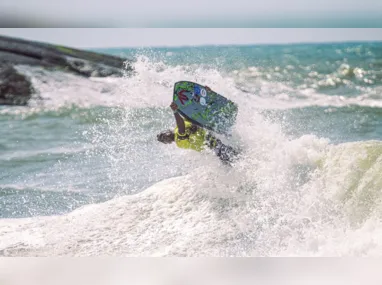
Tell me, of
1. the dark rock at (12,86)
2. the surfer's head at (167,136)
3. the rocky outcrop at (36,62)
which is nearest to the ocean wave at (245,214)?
the surfer's head at (167,136)

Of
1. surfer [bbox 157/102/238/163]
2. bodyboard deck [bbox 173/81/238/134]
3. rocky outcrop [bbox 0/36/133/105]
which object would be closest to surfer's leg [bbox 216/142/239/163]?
surfer [bbox 157/102/238/163]

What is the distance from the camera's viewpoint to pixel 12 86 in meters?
4.78

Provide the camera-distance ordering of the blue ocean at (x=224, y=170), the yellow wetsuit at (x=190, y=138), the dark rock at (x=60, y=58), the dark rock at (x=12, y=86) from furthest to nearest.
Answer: the dark rock at (x=12, y=86) → the dark rock at (x=60, y=58) → the yellow wetsuit at (x=190, y=138) → the blue ocean at (x=224, y=170)

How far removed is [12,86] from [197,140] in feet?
7.32

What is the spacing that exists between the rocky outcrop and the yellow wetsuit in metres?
1.19

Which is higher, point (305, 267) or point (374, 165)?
point (374, 165)

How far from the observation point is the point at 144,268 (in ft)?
A: 9.32

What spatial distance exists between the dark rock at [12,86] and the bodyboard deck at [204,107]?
82.3 inches

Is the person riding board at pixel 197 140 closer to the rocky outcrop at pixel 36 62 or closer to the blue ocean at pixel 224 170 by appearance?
the blue ocean at pixel 224 170

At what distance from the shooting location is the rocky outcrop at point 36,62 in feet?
14.5

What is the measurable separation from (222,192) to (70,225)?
1064mm
